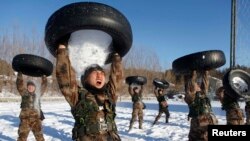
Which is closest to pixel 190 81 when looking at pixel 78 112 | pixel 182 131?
pixel 78 112

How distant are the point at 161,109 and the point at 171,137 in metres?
3.52

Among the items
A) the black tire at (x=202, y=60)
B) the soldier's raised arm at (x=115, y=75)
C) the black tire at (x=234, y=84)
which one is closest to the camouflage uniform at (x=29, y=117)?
the black tire at (x=202, y=60)

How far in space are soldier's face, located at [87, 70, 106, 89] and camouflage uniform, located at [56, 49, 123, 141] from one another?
0.38ft

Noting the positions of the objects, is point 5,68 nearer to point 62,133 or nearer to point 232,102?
point 62,133

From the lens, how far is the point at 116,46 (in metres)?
3.90

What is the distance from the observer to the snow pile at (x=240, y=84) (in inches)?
317

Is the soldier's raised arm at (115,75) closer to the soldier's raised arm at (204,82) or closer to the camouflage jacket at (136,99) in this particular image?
the soldier's raised arm at (204,82)

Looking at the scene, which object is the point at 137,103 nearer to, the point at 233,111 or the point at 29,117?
the point at 233,111

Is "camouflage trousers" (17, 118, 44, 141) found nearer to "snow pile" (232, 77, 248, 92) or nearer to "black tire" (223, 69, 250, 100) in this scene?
"black tire" (223, 69, 250, 100)

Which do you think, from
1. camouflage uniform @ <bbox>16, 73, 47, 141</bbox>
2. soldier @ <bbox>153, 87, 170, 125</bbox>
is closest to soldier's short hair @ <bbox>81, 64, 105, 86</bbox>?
camouflage uniform @ <bbox>16, 73, 47, 141</bbox>

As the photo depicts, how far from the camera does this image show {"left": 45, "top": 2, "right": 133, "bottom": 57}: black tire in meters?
3.37

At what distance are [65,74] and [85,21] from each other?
0.62 metres

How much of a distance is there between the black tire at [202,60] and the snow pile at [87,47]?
2.46 m

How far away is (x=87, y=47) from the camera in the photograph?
12.0 feet
